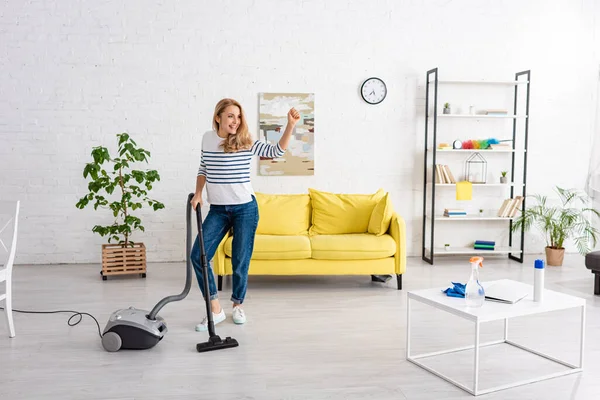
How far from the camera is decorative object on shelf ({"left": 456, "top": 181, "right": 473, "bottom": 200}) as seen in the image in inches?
238

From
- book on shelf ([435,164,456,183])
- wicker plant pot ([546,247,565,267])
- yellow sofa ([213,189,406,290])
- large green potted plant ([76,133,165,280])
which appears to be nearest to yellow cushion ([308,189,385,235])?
yellow sofa ([213,189,406,290])

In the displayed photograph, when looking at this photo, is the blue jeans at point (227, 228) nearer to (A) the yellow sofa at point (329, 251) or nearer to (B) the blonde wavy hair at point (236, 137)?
(B) the blonde wavy hair at point (236, 137)

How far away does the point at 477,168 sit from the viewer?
6465mm

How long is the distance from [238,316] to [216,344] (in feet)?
1.66

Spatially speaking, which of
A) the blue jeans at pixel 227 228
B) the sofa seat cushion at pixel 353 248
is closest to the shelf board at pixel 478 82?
the sofa seat cushion at pixel 353 248

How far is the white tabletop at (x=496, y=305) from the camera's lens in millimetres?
2877

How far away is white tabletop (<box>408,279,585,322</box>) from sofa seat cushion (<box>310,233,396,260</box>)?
5.37 feet

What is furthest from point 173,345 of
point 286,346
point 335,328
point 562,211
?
point 562,211

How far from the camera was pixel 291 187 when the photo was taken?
20.5ft

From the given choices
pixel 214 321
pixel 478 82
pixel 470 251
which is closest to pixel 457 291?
pixel 214 321

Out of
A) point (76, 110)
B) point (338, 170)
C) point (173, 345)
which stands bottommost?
point (173, 345)

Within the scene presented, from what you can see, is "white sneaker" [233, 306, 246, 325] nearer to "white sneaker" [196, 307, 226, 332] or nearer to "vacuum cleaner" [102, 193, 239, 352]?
"white sneaker" [196, 307, 226, 332]

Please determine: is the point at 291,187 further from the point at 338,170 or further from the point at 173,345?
the point at 173,345

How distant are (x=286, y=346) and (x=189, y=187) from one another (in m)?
2.93
